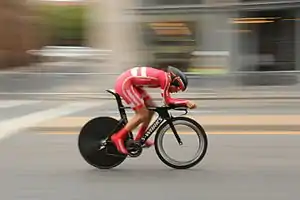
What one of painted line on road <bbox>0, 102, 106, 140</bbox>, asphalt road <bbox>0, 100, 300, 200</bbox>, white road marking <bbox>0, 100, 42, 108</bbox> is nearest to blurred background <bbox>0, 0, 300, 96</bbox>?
white road marking <bbox>0, 100, 42, 108</bbox>

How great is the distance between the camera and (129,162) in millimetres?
8375

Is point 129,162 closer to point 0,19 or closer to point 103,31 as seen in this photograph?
point 103,31

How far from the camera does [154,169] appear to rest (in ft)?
25.9

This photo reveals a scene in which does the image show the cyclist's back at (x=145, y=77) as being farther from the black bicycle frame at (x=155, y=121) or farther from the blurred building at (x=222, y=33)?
the blurred building at (x=222, y=33)

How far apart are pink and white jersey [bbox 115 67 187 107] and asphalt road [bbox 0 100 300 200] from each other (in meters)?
0.85

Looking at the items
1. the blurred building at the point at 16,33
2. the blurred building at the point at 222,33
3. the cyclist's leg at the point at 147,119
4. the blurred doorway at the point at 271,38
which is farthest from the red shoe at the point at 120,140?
the blurred building at the point at 16,33

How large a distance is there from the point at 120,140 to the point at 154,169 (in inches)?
21.0

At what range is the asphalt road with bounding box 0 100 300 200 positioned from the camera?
21.7 feet

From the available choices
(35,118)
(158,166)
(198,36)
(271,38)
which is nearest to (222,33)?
(198,36)

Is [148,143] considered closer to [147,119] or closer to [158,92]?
[147,119]

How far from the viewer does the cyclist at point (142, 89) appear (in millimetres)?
7664

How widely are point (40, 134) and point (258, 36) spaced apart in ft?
50.5

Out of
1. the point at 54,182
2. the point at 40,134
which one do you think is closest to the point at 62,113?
the point at 40,134

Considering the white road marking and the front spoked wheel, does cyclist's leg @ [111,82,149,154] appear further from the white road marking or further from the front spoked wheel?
the white road marking
